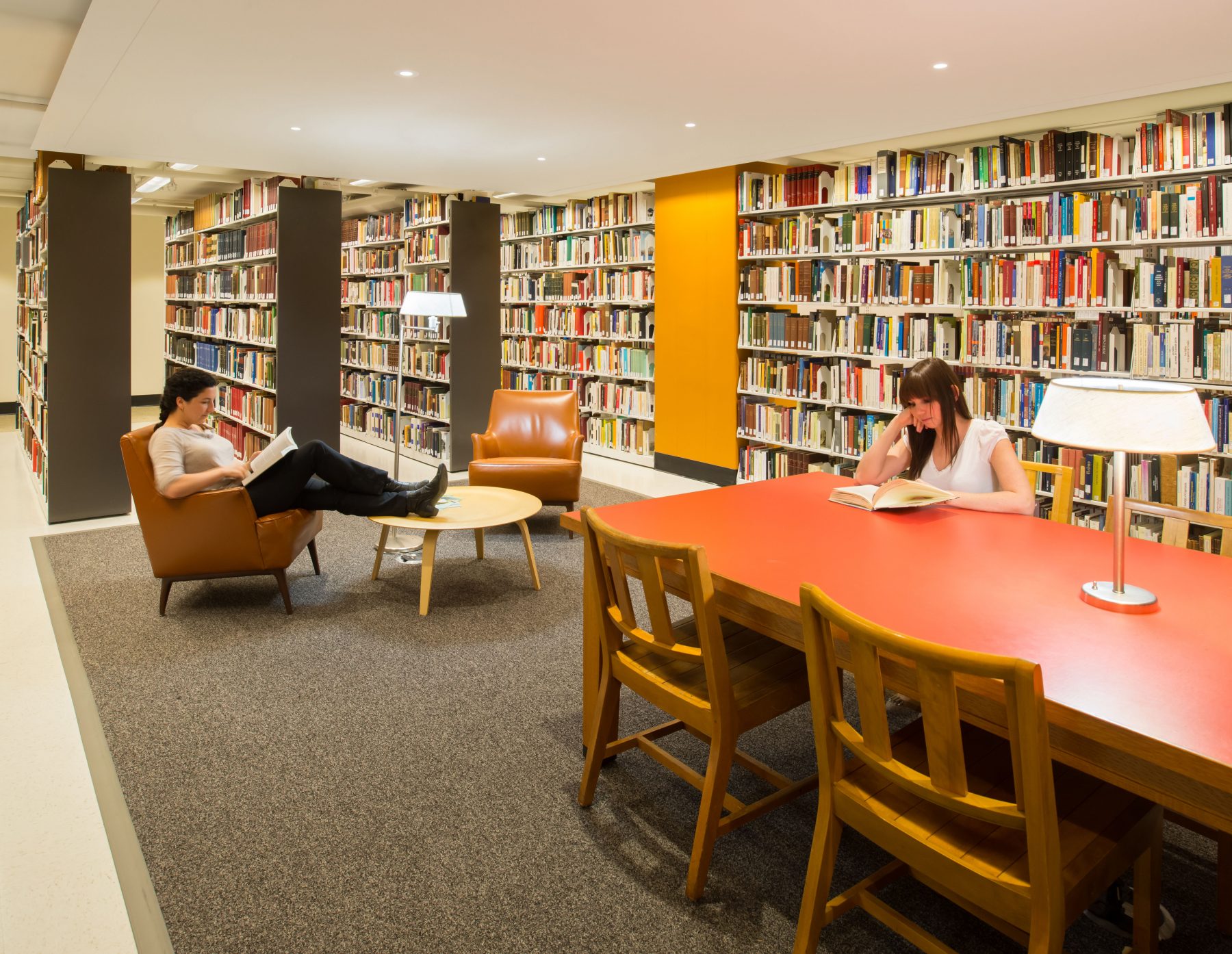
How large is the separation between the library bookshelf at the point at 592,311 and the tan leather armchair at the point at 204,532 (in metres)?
4.24

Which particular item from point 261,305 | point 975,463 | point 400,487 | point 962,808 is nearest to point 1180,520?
point 975,463

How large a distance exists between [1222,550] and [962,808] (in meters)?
1.48

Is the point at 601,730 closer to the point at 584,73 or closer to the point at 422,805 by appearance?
the point at 422,805

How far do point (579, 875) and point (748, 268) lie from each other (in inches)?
204

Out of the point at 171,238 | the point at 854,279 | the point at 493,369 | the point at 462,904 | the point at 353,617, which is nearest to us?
the point at 462,904

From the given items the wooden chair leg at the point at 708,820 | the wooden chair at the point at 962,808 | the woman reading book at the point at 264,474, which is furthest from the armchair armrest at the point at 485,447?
the wooden chair at the point at 962,808

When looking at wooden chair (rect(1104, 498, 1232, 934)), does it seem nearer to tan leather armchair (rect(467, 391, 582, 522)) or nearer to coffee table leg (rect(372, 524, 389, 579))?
coffee table leg (rect(372, 524, 389, 579))

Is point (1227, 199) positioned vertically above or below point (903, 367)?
above

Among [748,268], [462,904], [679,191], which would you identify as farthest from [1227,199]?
[462,904]

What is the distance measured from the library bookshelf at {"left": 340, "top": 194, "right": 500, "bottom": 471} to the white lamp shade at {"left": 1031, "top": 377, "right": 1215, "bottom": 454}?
5395 mm

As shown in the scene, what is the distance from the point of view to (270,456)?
151 inches

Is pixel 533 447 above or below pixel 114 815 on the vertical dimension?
above

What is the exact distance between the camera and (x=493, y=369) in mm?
7391

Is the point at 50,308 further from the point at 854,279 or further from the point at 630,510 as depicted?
the point at 854,279
